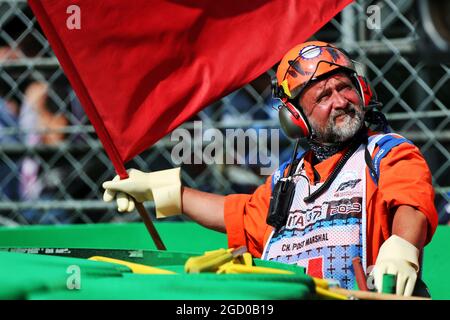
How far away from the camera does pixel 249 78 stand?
3508 millimetres

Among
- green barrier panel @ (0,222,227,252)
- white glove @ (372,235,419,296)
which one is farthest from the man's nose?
green barrier panel @ (0,222,227,252)

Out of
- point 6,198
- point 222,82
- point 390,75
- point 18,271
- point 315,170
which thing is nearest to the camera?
point 18,271

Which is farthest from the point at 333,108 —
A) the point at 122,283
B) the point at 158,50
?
the point at 122,283

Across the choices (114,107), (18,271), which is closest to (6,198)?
(114,107)

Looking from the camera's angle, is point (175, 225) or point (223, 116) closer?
point (175, 225)

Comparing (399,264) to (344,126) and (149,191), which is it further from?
(149,191)

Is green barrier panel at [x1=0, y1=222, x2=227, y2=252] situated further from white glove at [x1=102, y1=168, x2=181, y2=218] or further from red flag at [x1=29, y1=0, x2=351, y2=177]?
red flag at [x1=29, y1=0, x2=351, y2=177]

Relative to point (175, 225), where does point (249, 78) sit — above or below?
above

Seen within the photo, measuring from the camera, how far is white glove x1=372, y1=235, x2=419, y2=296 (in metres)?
2.61

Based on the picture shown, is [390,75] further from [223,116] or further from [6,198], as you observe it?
[6,198]

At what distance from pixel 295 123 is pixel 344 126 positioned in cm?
18
